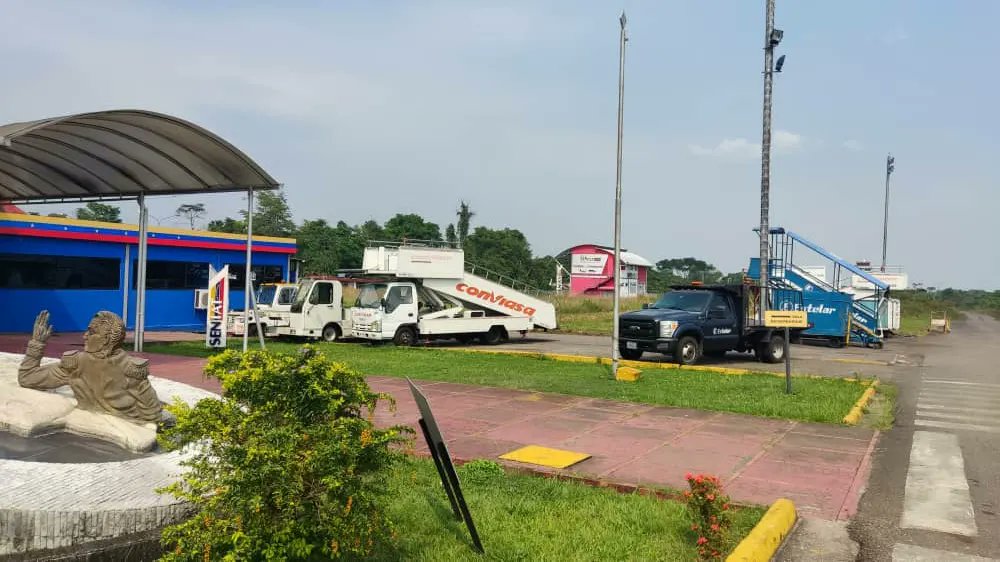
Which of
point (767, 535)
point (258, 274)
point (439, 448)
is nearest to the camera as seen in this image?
point (439, 448)

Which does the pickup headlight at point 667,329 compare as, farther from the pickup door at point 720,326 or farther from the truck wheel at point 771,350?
the truck wheel at point 771,350

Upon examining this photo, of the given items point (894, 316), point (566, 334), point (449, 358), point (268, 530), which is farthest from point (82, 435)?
point (894, 316)

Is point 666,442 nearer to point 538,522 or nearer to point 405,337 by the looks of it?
point 538,522

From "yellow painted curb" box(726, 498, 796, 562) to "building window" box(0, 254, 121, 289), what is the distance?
23.8m

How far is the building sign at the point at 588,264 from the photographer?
81.3 meters

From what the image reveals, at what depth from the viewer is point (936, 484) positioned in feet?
23.8

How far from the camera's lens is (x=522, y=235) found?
81.5m

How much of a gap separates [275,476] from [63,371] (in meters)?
3.53

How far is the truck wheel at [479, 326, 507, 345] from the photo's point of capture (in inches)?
953

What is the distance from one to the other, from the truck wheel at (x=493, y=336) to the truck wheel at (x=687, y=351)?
779cm

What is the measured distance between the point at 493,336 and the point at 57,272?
14.1 m

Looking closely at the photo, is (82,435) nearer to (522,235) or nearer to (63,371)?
(63,371)

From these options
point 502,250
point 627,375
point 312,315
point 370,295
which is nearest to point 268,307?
point 312,315

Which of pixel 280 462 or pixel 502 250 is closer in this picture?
pixel 280 462
